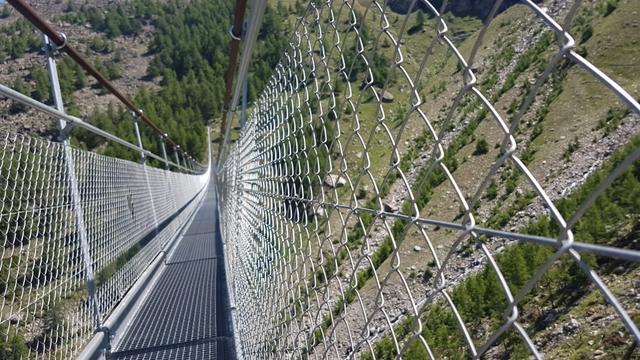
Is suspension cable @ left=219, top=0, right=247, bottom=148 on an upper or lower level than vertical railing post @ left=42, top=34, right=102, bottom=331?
upper

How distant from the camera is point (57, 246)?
225 cm

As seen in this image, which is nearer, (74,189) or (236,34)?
(74,189)

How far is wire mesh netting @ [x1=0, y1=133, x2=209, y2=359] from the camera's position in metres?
1.86

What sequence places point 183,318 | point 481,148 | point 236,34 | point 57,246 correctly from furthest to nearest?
point 481,148
point 183,318
point 236,34
point 57,246

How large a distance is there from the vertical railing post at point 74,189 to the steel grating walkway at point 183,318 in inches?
16.7

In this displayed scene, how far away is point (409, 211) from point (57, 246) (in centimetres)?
165

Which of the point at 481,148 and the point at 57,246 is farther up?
the point at 481,148

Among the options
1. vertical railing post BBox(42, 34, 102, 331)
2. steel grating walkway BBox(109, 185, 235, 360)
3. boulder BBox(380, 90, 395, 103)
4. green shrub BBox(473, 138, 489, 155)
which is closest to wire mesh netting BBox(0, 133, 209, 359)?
vertical railing post BBox(42, 34, 102, 331)

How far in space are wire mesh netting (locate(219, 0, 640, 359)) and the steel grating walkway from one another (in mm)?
209

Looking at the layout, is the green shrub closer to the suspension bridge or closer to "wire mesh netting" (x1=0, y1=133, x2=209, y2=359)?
the suspension bridge

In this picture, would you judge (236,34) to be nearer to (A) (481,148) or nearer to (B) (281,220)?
(B) (281,220)

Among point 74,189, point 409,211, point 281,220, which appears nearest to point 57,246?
point 74,189

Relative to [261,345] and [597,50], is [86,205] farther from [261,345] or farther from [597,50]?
[597,50]

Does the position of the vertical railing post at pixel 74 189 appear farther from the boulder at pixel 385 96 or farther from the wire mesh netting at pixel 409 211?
the boulder at pixel 385 96
